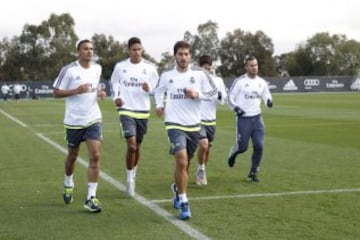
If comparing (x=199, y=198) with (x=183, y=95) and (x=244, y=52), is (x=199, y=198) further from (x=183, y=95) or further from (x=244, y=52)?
(x=244, y=52)

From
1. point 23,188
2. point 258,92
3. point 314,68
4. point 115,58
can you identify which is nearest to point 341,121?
point 258,92

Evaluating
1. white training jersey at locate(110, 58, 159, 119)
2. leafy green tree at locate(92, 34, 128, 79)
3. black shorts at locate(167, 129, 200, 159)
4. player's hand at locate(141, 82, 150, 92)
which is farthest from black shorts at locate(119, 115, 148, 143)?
leafy green tree at locate(92, 34, 128, 79)

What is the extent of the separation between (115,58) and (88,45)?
9480 cm

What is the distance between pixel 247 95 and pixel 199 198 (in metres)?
2.41

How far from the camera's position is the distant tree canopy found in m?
98.8

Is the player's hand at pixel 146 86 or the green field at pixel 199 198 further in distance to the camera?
the player's hand at pixel 146 86

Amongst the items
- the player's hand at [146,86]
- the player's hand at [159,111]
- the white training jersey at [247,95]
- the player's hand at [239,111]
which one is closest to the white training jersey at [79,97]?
the player's hand at [159,111]

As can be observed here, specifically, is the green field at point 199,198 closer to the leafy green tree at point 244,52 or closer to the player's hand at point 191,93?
the player's hand at point 191,93

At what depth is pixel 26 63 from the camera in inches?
3890

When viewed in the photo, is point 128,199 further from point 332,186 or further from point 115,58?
point 115,58

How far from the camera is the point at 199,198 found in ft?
28.7

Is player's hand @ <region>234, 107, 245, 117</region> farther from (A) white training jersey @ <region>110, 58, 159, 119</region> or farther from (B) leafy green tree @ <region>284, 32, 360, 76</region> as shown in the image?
(B) leafy green tree @ <region>284, 32, 360, 76</region>

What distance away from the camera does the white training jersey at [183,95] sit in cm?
773

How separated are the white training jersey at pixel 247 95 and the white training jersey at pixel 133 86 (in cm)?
176
